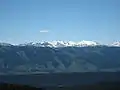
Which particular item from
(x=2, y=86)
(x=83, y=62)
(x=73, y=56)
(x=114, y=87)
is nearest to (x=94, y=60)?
(x=83, y=62)

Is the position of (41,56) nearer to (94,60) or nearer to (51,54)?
(51,54)

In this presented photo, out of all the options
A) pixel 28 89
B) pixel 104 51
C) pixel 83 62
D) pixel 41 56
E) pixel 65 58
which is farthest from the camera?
pixel 104 51

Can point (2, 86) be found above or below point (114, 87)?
above

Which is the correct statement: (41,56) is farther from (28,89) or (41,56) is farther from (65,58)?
(28,89)

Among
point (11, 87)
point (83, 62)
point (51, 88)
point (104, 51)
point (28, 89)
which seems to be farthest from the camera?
point (104, 51)

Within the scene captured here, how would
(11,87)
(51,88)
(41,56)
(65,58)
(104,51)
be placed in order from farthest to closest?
(104,51), (41,56), (65,58), (51,88), (11,87)

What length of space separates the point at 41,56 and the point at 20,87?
50098 millimetres

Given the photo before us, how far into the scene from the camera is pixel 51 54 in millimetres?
59531

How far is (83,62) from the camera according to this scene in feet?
160

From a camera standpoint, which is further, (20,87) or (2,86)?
(2,86)

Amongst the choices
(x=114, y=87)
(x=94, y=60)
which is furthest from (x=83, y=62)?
(x=114, y=87)

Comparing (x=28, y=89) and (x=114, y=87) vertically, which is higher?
(x=28, y=89)

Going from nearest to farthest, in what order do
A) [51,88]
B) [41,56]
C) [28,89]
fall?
[28,89] < [51,88] < [41,56]

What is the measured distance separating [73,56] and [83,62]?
11490 mm
